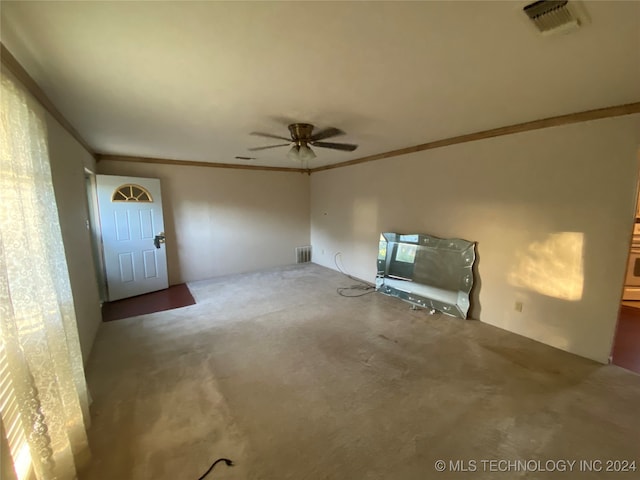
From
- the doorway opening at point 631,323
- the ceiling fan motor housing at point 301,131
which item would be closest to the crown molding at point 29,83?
the ceiling fan motor housing at point 301,131

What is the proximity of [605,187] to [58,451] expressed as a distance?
4.46m

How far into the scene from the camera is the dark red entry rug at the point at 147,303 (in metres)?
3.70

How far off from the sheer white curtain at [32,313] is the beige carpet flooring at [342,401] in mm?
327

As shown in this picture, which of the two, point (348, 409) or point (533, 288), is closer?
point (348, 409)

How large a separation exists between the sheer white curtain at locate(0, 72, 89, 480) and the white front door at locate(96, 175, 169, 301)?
277 centimetres

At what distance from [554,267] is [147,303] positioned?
532 centimetres

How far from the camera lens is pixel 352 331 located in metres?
3.19

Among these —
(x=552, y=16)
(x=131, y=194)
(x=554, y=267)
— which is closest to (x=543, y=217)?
(x=554, y=267)

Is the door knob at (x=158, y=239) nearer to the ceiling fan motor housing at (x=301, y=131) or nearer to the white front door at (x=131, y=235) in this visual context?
the white front door at (x=131, y=235)

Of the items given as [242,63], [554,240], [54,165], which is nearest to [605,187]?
[554,240]

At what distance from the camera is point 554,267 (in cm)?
279

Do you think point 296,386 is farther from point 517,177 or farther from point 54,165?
point 517,177

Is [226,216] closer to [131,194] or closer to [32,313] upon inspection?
[131,194]

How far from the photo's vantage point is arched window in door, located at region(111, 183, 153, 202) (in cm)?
411
